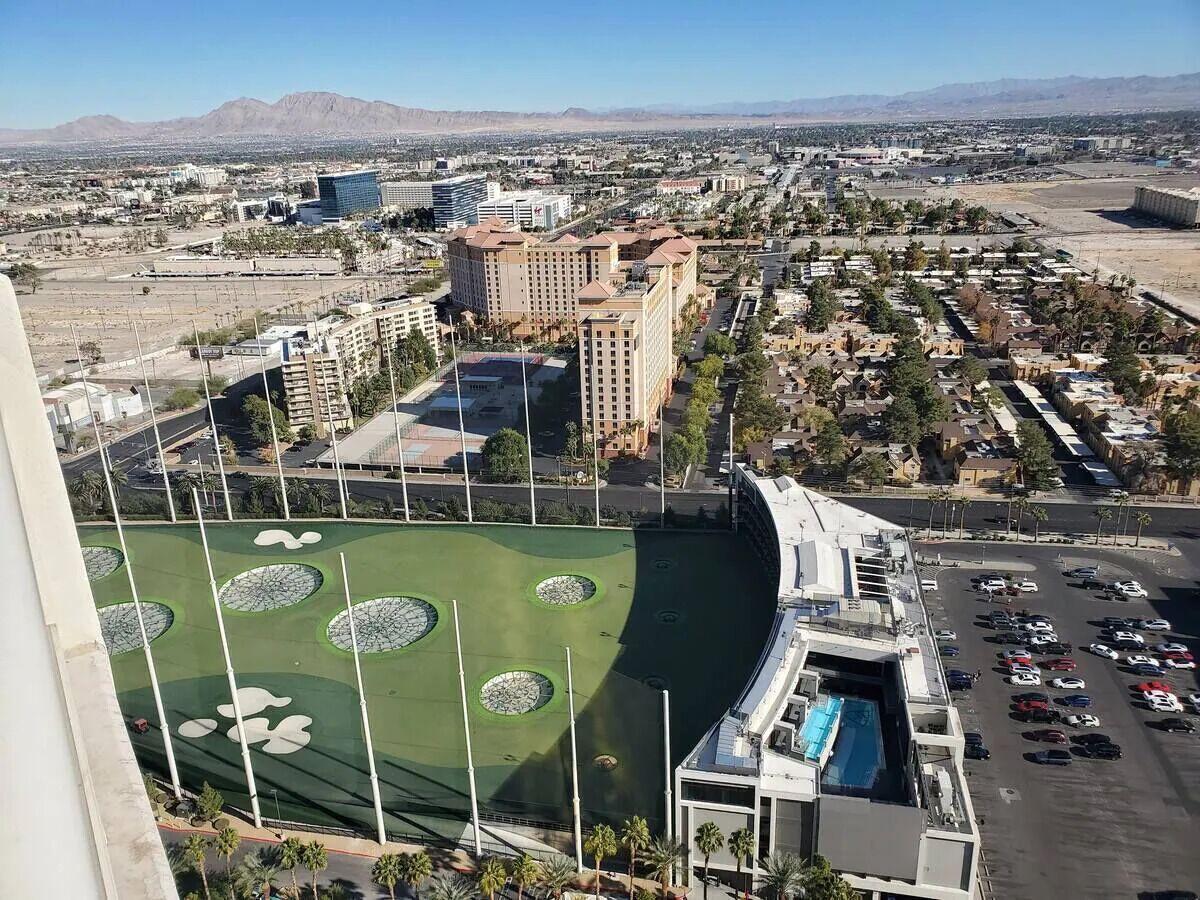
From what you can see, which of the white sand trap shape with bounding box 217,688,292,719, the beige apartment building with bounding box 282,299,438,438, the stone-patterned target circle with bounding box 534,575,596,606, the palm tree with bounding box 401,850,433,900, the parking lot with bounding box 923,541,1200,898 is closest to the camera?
the palm tree with bounding box 401,850,433,900

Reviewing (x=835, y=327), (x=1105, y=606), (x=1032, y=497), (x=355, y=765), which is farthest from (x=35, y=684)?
(x=835, y=327)

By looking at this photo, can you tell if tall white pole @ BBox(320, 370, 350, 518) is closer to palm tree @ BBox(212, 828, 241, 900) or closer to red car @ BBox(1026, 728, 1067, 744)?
palm tree @ BBox(212, 828, 241, 900)

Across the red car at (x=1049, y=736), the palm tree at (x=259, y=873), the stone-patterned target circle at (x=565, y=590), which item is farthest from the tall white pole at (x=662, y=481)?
the palm tree at (x=259, y=873)

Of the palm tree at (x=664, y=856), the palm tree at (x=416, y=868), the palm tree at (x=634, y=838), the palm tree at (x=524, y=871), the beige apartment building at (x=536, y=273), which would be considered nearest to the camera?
the palm tree at (x=524, y=871)

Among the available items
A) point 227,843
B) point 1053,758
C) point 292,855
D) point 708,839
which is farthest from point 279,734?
point 1053,758

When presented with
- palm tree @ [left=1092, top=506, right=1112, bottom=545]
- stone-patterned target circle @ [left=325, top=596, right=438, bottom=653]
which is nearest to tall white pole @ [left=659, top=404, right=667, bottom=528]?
stone-patterned target circle @ [left=325, top=596, right=438, bottom=653]

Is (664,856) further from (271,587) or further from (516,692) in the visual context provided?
(271,587)

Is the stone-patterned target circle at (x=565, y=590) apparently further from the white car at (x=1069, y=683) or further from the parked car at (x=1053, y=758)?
the white car at (x=1069, y=683)
